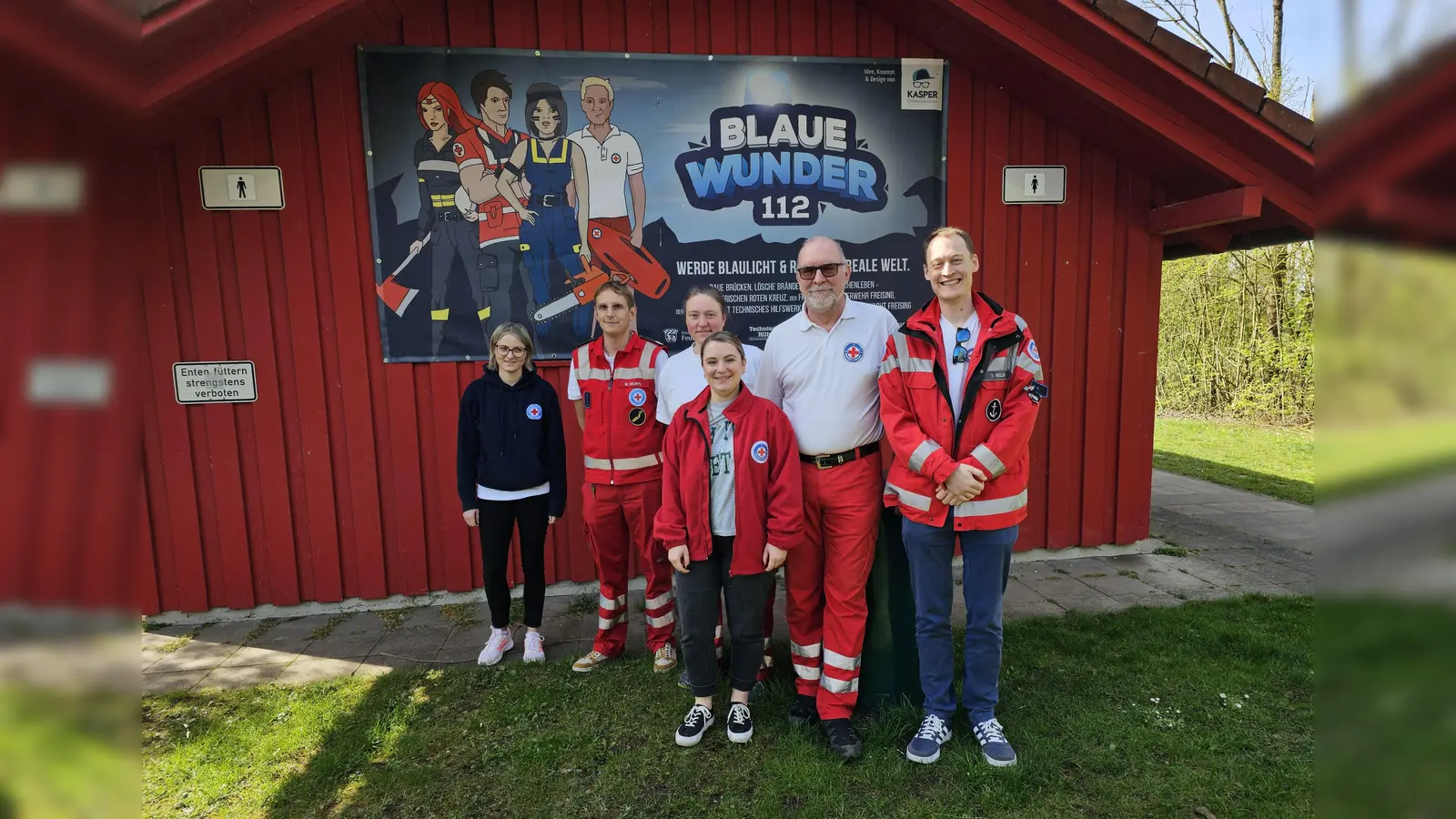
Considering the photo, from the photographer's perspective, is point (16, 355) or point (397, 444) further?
point (397, 444)

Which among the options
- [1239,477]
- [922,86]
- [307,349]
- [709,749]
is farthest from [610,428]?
[1239,477]

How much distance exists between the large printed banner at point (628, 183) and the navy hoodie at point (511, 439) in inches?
41.3

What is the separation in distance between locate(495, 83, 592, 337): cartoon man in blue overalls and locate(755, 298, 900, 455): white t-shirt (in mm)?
2126

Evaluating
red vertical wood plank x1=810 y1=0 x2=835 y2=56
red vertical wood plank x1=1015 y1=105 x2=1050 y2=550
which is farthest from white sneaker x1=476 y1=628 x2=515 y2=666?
red vertical wood plank x1=810 y1=0 x2=835 y2=56

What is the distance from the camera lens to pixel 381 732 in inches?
127

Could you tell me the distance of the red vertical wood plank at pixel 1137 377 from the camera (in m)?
5.15

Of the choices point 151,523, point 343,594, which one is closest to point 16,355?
point 343,594

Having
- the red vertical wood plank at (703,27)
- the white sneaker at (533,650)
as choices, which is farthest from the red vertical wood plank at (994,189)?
the white sneaker at (533,650)

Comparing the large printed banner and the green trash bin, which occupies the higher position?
the large printed banner

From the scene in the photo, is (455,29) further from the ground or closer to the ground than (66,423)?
further from the ground

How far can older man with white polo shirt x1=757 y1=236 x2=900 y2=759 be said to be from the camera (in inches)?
117

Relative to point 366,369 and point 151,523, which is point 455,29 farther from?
point 151,523

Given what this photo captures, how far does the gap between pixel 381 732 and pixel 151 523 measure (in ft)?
8.41

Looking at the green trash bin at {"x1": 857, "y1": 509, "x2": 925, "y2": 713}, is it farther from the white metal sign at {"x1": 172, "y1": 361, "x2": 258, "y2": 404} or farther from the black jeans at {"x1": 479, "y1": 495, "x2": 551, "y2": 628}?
the white metal sign at {"x1": 172, "y1": 361, "x2": 258, "y2": 404}
